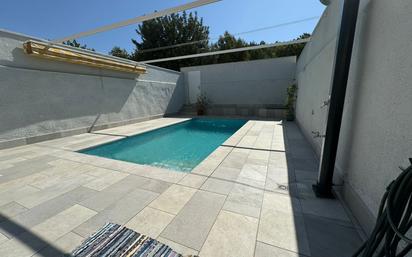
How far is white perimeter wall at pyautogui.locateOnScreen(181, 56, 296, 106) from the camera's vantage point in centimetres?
941

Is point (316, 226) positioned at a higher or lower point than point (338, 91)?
lower

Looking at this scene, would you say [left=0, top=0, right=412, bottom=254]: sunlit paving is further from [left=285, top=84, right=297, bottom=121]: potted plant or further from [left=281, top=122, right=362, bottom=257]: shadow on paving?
[left=285, top=84, right=297, bottom=121]: potted plant

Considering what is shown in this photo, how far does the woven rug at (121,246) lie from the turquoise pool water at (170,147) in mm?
2079

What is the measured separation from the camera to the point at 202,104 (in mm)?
10734

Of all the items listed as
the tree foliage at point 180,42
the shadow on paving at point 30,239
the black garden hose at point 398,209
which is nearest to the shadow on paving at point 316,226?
the black garden hose at point 398,209

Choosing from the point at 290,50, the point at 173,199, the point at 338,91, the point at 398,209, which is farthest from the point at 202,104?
the point at 290,50

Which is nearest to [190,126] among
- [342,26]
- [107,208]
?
[107,208]

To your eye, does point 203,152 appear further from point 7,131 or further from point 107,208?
point 7,131

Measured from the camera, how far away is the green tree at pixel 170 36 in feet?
53.8

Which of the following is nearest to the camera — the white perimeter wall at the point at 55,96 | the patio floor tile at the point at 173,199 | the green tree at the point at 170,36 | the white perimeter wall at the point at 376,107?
the white perimeter wall at the point at 376,107

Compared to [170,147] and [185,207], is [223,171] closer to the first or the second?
[185,207]

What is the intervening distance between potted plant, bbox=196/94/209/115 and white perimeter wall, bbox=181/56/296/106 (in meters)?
0.34

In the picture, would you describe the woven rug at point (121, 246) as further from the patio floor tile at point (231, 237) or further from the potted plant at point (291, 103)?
the potted plant at point (291, 103)

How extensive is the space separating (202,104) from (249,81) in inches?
123
